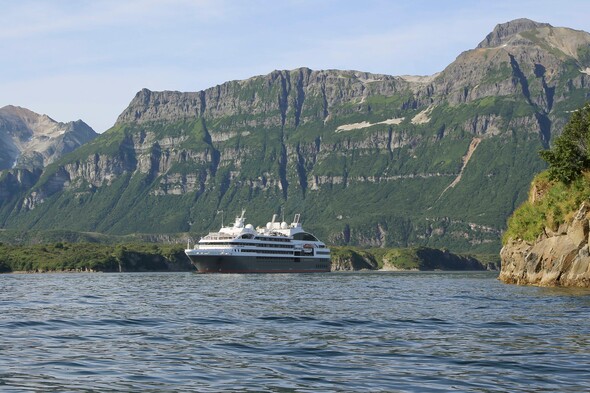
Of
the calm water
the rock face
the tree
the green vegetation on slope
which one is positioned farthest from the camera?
the tree

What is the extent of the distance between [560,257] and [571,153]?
18525 millimetres

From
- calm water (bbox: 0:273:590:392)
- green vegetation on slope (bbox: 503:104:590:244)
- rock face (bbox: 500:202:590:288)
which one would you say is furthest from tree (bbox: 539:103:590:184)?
calm water (bbox: 0:273:590:392)

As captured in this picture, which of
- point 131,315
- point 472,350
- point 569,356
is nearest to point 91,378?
point 472,350

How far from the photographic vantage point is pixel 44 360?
136 ft

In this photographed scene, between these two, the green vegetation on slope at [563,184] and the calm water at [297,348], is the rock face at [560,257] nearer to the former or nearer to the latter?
the green vegetation on slope at [563,184]

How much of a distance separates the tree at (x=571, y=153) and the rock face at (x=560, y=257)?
8706mm

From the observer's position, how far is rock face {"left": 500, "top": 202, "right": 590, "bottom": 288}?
348ft

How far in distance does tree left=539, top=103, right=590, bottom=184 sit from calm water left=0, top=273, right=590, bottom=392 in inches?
1869

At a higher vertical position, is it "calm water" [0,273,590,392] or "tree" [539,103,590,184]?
"tree" [539,103,590,184]

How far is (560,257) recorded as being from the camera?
11144 centimetres

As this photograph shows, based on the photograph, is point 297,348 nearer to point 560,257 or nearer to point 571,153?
point 560,257

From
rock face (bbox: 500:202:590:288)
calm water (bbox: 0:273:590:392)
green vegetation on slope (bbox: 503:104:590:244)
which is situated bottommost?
calm water (bbox: 0:273:590:392)

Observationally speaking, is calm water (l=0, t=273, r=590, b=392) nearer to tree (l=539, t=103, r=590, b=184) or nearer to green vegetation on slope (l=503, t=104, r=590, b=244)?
green vegetation on slope (l=503, t=104, r=590, b=244)

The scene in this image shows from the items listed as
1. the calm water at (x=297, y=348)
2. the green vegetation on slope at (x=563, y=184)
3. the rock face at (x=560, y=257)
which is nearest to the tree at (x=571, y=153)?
the green vegetation on slope at (x=563, y=184)
